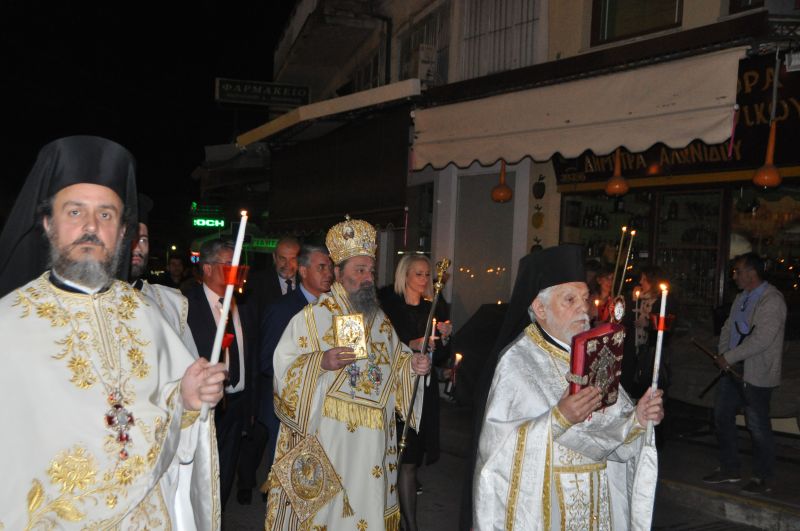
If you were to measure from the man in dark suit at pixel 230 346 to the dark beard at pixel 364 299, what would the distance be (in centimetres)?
129

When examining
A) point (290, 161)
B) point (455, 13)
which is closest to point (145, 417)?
point (455, 13)

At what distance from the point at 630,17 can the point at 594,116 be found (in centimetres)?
281

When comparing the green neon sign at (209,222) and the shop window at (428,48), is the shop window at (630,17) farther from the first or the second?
the green neon sign at (209,222)

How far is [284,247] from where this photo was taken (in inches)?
359

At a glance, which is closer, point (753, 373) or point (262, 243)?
point (753, 373)

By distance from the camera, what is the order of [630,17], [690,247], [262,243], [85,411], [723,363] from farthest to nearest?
[262,243] < [690,247] < [630,17] < [723,363] < [85,411]

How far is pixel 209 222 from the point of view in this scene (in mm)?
25875

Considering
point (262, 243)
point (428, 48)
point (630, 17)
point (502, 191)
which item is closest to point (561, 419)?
point (502, 191)

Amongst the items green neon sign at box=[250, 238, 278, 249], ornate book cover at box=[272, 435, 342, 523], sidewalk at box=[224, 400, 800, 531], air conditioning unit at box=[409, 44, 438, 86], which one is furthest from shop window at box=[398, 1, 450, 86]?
green neon sign at box=[250, 238, 278, 249]

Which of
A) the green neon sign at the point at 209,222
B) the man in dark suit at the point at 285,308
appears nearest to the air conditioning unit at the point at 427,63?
the man in dark suit at the point at 285,308

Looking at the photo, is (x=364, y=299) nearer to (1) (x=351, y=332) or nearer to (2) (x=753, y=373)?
(1) (x=351, y=332)

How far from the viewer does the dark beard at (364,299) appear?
516 centimetres

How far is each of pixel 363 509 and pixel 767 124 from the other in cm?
585

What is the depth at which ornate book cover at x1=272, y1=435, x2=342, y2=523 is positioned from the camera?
4828 mm
